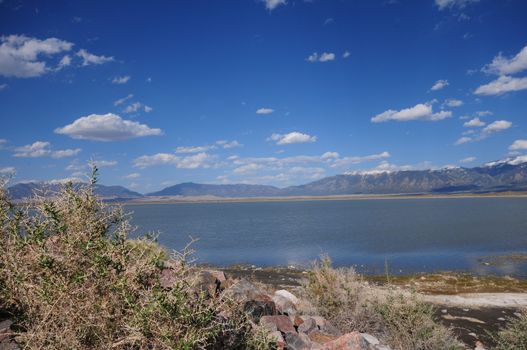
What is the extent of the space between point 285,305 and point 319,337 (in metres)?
3.45

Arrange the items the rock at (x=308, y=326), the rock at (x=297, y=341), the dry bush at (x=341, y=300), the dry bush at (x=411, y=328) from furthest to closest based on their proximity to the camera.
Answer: the dry bush at (x=341, y=300) < the dry bush at (x=411, y=328) < the rock at (x=308, y=326) < the rock at (x=297, y=341)

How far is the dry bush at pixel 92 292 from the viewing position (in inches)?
185

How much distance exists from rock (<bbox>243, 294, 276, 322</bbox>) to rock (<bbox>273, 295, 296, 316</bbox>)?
1.66 m

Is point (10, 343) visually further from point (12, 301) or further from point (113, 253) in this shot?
point (113, 253)

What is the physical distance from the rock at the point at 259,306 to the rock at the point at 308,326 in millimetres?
907

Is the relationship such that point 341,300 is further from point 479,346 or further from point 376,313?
point 479,346

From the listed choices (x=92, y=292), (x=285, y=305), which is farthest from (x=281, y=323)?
(x=92, y=292)

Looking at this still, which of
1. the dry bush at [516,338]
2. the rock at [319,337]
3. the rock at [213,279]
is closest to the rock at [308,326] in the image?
the rock at [319,337]

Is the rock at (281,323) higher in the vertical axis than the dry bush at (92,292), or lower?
lower

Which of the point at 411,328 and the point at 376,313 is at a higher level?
the point at 376,313

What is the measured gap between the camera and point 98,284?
16.8 ft

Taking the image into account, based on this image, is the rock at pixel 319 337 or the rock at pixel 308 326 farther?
the rock at pixel 308 326

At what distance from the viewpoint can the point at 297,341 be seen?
950 centimetres

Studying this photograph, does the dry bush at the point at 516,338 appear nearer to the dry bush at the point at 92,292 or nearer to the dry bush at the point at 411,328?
the dry bush at the point at 411,328
